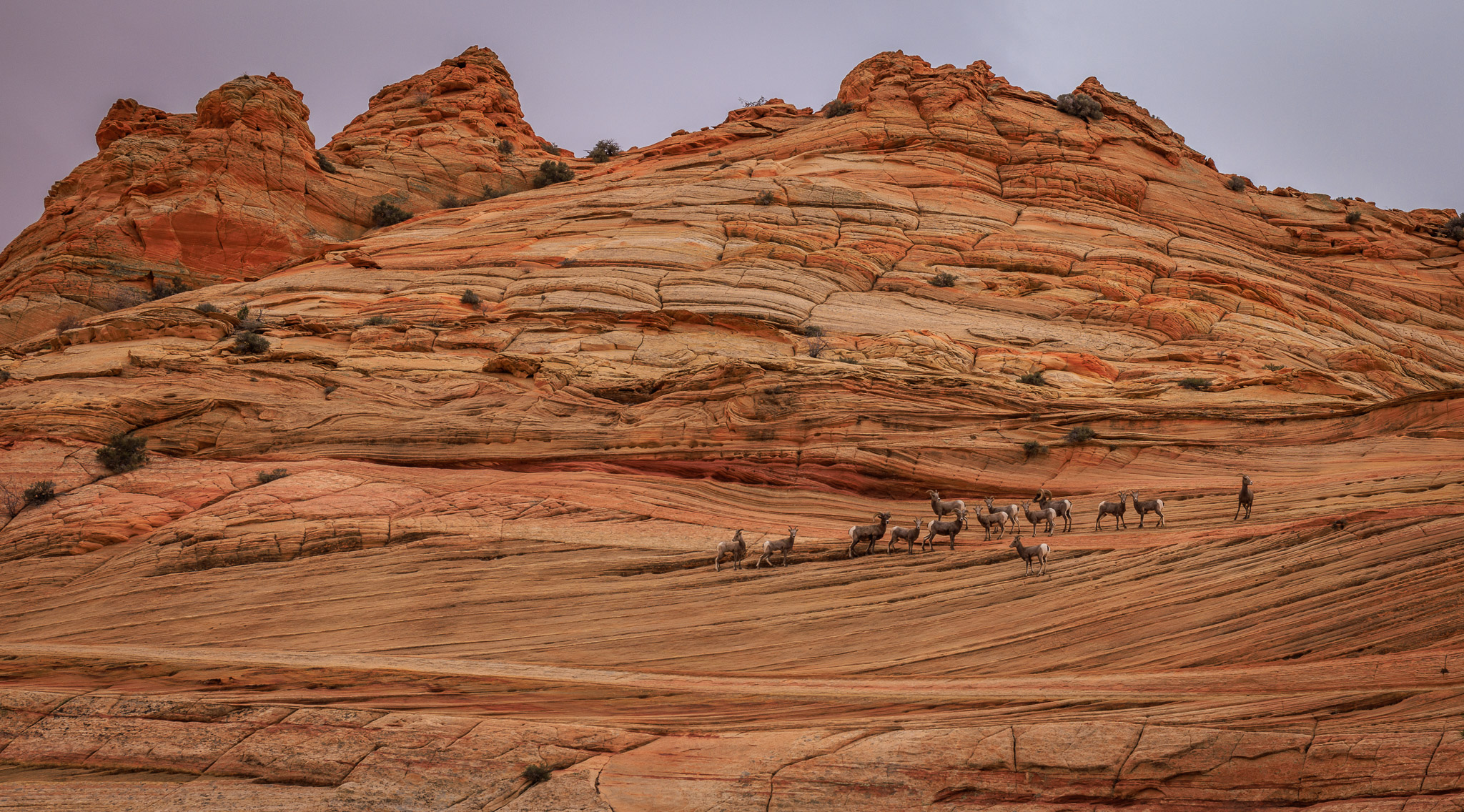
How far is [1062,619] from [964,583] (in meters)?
1.85

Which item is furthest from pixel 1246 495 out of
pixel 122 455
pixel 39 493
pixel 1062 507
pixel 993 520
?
pixel 39 493

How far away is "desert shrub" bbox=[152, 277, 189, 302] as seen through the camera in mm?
38125

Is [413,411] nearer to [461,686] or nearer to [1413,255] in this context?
[461,686]

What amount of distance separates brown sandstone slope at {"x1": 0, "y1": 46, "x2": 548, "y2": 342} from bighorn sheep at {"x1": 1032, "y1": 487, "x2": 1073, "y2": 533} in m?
30.6

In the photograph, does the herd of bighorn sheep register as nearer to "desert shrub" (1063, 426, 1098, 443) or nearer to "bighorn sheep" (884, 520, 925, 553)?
"bighorn sheep" (884, 520, 925, 553)

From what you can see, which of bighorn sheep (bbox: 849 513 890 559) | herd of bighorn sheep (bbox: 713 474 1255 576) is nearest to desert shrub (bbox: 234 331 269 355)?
herd of bighorn sheep (bbox: 713 474 1255 576)

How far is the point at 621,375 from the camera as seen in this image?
23.7 m

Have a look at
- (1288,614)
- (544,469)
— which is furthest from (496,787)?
(544,469)

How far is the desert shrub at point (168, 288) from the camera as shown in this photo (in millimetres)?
38125

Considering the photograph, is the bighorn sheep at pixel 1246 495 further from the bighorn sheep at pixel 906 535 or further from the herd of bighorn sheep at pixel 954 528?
the bighorn sheep at pixel 906 535

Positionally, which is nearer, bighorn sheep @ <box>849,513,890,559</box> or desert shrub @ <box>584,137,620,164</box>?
bighorn sheep @ <box>849,513,890,559</box>

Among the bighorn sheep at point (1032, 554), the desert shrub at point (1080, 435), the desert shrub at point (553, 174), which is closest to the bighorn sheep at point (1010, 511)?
the bighorn sheep at point (1032, 554)

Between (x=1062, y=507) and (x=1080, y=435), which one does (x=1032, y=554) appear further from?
(x=1080, y=435)

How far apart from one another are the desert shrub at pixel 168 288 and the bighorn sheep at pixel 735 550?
107 ft
